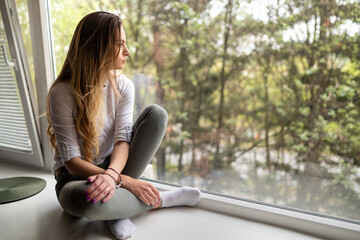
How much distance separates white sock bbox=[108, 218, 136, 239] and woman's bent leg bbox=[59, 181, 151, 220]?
51 mm

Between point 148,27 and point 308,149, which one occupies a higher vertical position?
point 148,27

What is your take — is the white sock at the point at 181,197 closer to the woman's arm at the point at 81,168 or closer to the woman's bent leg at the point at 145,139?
the woman's bent leg at the point at 145,139

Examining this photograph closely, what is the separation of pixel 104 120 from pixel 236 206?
2.53 ft

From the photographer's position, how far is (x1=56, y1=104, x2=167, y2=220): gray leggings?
46.1 inches

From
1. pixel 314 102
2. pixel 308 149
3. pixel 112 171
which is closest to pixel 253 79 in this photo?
pixel 314 102

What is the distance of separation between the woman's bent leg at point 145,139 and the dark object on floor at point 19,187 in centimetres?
73

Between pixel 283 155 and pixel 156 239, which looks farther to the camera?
pixel 283 155

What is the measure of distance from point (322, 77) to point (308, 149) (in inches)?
13.1

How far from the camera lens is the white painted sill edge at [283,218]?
128 centimetres

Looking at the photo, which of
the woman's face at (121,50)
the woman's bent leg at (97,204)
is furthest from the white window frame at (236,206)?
the woman's face at (121,50)

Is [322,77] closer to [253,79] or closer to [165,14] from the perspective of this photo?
[253,79]

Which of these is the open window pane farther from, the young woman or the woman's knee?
the woman's knee

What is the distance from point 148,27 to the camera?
5.89ft

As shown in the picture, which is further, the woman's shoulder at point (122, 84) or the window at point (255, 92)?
the woman's shoulder at point (122, 84)
